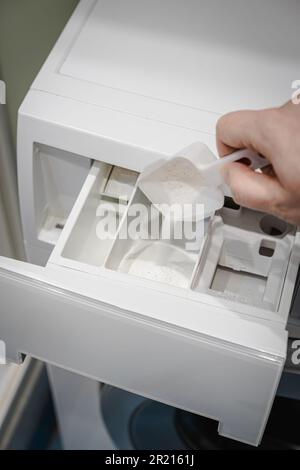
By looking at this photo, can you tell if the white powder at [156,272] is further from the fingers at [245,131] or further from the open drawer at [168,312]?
the fingers at [245,131]

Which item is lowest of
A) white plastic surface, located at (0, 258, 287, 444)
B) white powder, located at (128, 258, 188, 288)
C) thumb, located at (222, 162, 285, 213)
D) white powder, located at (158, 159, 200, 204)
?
white plastic surface, located at (0, 258, 287, 444)

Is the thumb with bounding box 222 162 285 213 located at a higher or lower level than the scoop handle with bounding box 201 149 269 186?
lower

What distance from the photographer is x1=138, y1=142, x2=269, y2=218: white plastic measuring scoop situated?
0.59 metres

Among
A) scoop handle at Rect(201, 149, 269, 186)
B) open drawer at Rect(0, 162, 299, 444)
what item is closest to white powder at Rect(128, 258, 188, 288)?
open drawer at Rect(0, 162, 299, 444)

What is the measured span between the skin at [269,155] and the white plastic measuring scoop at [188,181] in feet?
0.16

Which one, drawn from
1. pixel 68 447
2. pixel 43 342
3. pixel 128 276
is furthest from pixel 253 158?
pixel 68 447

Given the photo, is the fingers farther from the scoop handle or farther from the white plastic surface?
the white plastic surface

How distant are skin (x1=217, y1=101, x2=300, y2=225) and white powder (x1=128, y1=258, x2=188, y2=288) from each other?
0.15 meters

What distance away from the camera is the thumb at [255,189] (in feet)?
1.63

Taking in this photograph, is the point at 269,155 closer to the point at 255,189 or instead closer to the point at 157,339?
the point at 255,189

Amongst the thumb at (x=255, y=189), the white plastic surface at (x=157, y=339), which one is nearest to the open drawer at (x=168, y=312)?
the white plastic surface at (x=157, y=339)

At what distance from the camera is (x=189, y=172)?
1.97 ft

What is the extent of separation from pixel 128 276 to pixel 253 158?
5.9 inches
